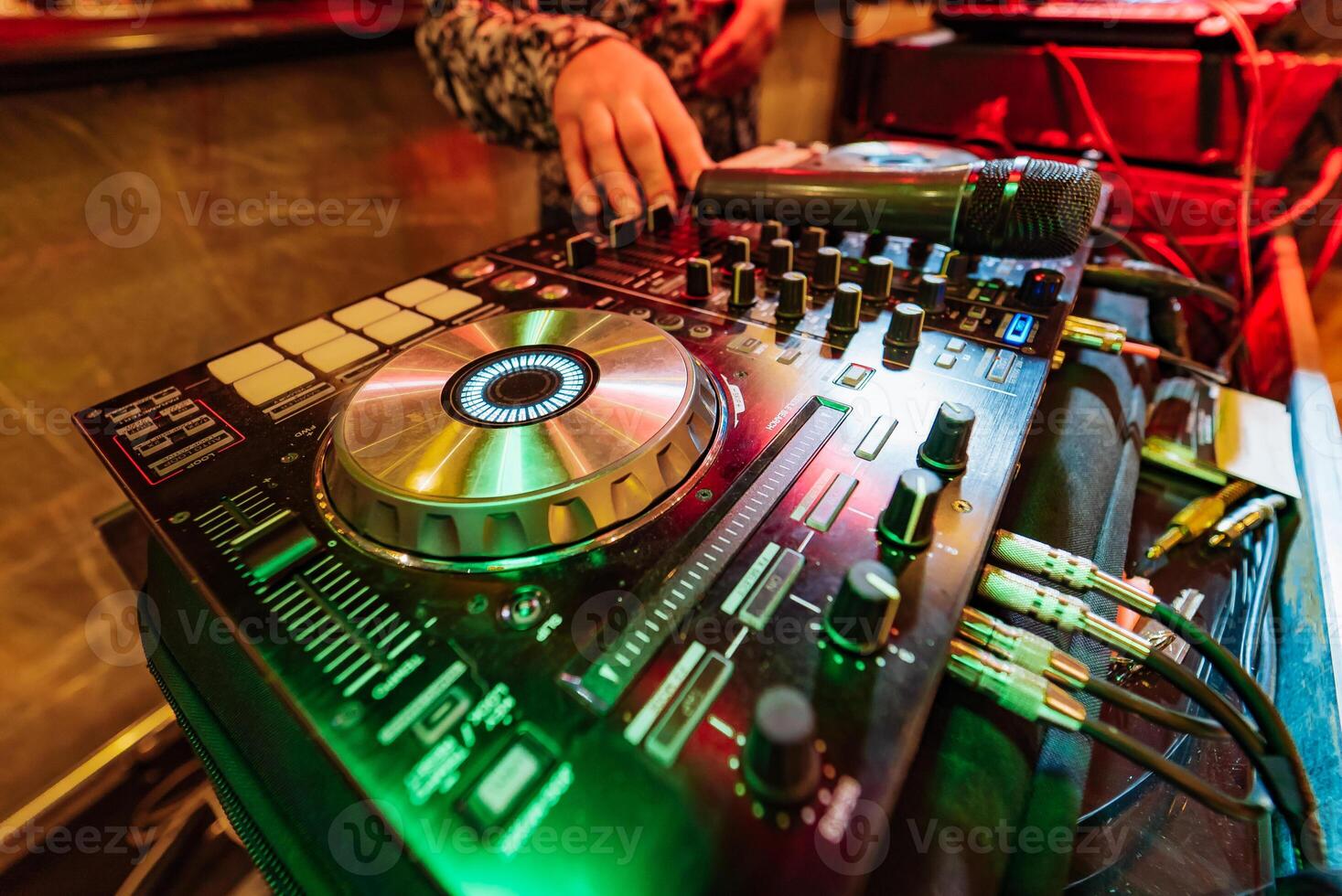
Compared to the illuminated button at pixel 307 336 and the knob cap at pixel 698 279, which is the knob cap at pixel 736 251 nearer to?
the knob cap at pixel 698 279

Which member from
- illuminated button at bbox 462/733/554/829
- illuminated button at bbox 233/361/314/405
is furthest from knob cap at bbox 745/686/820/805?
illuminated button at bbox 233/361/314/405

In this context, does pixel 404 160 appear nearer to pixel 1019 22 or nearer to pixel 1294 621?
pixel 1019 22

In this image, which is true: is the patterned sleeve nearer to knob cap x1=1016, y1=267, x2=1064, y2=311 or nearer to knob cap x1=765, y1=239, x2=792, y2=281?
knob cap x1=765, y1=239, x2=792, y2=281

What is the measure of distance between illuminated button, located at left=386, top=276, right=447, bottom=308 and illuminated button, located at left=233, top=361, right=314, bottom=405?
0.16 meters

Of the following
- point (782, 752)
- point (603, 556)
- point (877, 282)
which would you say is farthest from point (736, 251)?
point (782, 752)

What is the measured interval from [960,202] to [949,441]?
393mm

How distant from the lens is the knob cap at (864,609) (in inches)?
13.1

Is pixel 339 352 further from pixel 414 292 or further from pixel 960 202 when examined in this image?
pixel 960 202

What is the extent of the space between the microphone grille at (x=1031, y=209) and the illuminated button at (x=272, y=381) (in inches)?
28.9

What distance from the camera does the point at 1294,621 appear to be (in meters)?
0.51

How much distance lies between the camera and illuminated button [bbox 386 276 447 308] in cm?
74

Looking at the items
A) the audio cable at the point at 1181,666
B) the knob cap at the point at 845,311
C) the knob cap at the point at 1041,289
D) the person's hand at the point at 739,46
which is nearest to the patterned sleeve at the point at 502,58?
the person's hand at the point at 739,46

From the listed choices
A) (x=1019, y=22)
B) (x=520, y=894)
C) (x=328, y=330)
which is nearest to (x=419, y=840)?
(x=520, y=894)

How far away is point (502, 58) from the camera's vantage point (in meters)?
0.99
